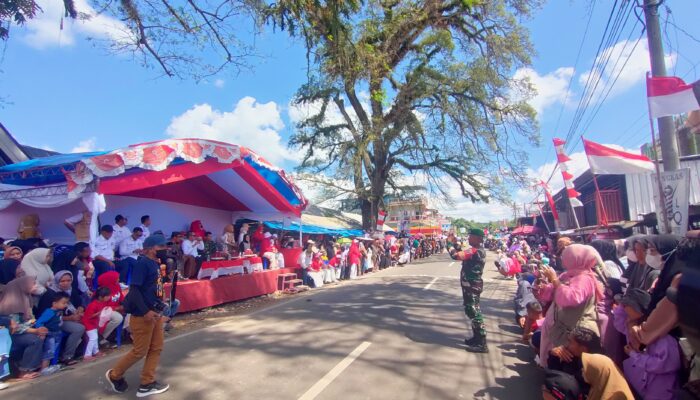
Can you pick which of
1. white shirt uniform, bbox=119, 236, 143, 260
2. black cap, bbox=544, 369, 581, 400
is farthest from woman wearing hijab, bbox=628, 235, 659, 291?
white shirt uniform, bbox=119, 236, 143, 260

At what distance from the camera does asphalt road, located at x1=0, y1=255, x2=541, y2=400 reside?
13.7 feet

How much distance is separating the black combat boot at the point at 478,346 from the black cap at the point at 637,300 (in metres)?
2.46

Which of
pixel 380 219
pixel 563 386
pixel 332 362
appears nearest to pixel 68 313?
→ pixel 332 362

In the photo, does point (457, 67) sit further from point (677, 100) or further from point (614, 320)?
point (614, 320)

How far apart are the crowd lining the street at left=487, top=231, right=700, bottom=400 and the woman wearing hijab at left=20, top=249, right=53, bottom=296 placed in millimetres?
6686

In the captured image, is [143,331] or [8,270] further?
[8,270]

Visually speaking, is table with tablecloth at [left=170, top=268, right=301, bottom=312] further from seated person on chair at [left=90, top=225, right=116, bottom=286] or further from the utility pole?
the utility pole

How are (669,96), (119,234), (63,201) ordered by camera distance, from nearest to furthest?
1. (669,96)
2. (63,201)
3. (119,234)

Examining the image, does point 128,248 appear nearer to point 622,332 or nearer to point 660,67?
point 622,332

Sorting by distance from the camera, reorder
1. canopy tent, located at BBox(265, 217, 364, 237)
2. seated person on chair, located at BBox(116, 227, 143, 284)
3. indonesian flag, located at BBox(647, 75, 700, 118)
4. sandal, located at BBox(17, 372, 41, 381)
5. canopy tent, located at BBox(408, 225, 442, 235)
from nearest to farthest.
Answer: sandal, located at BBox(17, 372, 41, 381) → indonesian flag, located at BBox(647, 75, 700, 118) → seated person on chair, located at BBox(116, 227, 143, 284) → canopy tent, located at BBox(265, 217, 364, 237) → canopy tent, located at BBox(408, 225, 442, 235)

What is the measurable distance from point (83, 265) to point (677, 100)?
385 inches

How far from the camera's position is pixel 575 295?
374 centimetres

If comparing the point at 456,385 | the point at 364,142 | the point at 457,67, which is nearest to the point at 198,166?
the point at 456,385

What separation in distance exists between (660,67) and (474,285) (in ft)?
14.2
